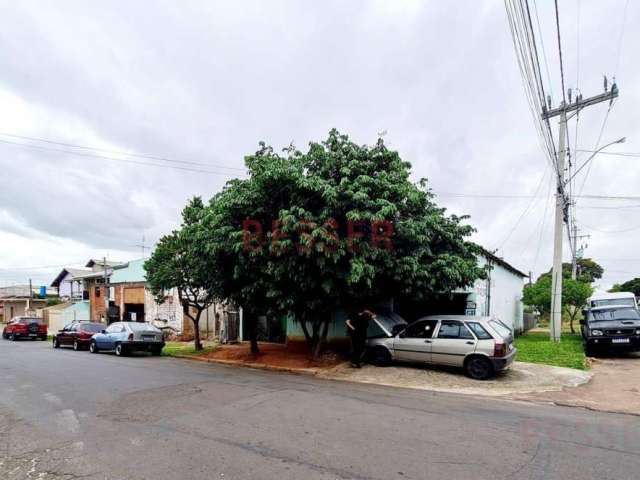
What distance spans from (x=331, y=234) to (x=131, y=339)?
35.9ft

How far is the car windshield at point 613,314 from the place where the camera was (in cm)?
1409

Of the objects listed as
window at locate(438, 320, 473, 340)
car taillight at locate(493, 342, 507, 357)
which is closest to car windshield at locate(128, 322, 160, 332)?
window at locate(438, 320, 473, 340)

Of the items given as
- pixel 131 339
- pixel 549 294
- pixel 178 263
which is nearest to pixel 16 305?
pixel 131 339

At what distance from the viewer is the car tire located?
11266 mm

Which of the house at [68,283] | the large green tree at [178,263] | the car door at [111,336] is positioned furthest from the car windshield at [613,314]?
the house at [68,283]

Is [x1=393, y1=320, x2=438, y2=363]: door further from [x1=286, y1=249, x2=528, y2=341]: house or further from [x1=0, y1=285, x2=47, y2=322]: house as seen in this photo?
[x1=0, y1=285, x2=47, y2=322]: house

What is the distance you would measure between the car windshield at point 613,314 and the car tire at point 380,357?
27.9 ft

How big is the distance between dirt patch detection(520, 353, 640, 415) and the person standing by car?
13.7ft

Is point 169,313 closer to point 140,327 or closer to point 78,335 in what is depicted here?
point 78,335

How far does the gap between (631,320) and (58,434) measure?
1595 cm

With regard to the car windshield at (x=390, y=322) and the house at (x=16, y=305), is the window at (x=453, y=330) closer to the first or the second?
the car windshield at (x=390, y=322)

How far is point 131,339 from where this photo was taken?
1633 centimetres

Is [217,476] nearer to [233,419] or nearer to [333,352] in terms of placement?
[233,419]

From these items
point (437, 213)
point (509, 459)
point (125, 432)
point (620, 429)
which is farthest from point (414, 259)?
point (125, 432)
